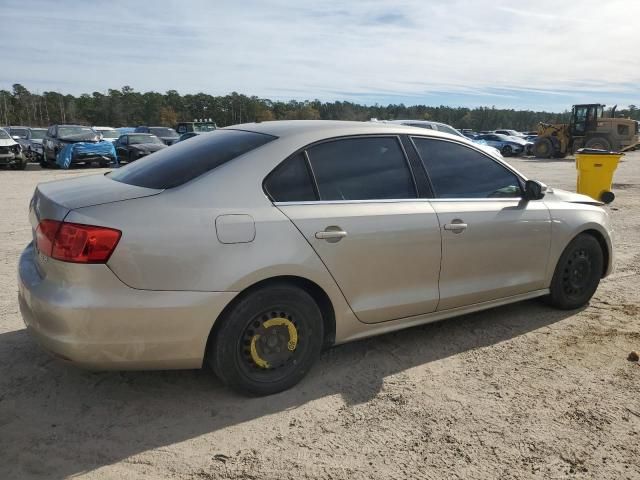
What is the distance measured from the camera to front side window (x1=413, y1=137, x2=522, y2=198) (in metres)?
3.81

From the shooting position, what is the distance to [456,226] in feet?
12.1

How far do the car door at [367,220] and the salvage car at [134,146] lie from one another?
18.9 meters

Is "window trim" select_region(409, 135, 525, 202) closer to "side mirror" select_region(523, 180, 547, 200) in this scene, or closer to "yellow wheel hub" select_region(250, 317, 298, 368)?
"side mirror" select_region(523, 180, 547, 200)

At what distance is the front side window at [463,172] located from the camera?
3.81 m

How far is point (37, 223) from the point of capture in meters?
2.94

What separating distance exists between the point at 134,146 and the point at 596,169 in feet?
55.5

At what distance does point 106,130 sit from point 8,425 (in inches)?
1059

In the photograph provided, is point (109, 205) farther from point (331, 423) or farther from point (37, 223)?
point (331, 423)

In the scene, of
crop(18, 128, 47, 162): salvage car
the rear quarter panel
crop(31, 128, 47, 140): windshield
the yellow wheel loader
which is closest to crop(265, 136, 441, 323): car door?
the rear quarter panel

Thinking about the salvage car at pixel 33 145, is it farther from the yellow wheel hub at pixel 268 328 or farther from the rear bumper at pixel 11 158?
the yellow wheel hub at pixel 268 328

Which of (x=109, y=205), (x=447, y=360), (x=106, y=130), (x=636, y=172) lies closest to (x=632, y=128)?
(x=636, y=172)

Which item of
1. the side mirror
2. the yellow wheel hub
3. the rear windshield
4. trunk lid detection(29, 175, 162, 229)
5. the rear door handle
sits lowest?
the yellow wheel hub

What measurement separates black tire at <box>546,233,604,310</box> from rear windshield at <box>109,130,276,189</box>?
9.21 feet

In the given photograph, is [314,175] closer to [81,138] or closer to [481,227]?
[481,227]
